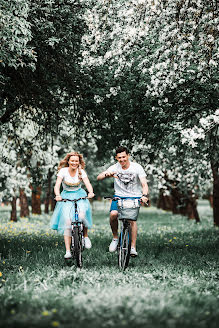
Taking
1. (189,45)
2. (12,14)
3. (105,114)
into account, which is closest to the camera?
(12,14)

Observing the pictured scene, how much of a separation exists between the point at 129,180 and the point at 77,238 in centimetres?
134

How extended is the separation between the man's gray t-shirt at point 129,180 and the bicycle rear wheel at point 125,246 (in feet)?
1.72

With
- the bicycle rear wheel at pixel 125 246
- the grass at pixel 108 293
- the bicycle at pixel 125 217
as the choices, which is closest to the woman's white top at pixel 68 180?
the bicycle at pixel 125 217

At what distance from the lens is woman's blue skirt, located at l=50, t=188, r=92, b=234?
7.75m

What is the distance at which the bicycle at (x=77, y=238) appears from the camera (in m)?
7.45

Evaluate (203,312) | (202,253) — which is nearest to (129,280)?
(203,312)

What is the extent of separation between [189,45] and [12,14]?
3.34 m

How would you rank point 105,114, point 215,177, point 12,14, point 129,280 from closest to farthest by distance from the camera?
point 129,280 < point 12,14 < point 105,114 < point 215,177

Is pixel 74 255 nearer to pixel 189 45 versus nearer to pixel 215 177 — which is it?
pixel 189 45

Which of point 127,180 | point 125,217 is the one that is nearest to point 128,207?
point 125,217

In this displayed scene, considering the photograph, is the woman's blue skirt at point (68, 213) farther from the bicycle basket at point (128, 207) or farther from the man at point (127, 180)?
the bicycle basket at point (128, 207)

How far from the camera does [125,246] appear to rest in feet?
24.1

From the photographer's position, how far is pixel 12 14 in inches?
293

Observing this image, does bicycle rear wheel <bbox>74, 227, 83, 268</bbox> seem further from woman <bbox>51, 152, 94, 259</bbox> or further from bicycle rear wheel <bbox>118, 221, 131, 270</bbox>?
bicycle rear wheel <bbox>118, 221, 131, 270</bbox>
